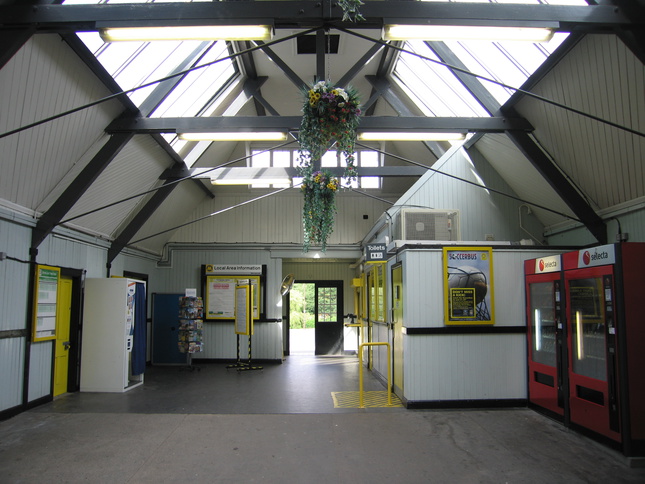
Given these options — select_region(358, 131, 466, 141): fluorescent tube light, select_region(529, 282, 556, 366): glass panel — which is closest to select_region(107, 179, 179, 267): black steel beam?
select_region(358, 131, 466, 141): fluorescent tube light

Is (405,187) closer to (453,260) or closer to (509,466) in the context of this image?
(453,260)

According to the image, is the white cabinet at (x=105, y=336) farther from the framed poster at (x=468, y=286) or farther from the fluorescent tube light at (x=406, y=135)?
the framed poster at (x=468, y=286)

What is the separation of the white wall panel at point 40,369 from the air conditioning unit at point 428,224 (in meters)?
5.65

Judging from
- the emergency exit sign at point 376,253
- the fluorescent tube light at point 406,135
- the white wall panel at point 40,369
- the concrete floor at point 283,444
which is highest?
the fluorescent tube light at point 406,135

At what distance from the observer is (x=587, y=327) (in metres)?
5.23

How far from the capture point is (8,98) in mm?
4703

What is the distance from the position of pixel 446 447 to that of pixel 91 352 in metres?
5.91

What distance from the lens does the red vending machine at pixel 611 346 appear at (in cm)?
456

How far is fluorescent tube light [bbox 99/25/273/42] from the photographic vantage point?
4090mm

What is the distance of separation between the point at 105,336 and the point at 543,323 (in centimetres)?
674

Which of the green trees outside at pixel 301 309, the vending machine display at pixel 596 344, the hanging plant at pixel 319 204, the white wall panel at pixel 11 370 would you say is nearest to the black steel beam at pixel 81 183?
the white wall panel at pixel 11 370

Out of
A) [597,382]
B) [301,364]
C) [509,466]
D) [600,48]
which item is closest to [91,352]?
[301,364]

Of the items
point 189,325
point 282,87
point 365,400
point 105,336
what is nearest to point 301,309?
point 189,325

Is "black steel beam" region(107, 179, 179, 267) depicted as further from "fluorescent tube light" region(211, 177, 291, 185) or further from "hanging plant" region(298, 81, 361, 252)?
"hanging plant" region(298, 81, 361, 252)
